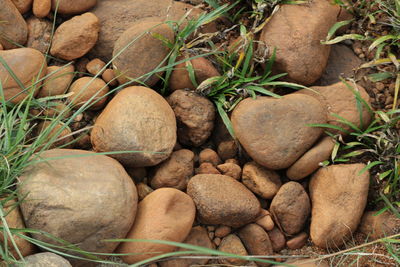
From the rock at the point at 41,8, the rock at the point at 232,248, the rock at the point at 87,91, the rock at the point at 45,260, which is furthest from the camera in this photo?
the rock at the point at 41,8

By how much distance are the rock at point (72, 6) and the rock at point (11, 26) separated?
0.22m

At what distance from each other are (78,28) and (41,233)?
1244 millimetres

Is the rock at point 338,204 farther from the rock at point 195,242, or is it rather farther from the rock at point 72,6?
the rock at point 72,6

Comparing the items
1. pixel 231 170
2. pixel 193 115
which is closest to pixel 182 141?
pixel 193 115

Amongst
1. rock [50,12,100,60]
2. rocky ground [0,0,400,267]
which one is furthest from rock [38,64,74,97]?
rock [50,12,100,60]

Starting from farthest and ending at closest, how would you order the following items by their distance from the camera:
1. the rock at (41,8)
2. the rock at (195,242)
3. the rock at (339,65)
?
the rock at (339,65)
the rock at (41,8)
the rock at (195,242)

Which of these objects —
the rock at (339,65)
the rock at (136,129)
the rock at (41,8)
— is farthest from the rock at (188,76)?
the rock at (41,8)

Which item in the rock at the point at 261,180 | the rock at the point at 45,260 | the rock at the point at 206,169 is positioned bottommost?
the rock at the point at 261,180

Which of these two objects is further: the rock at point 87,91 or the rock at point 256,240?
the rock at point 87,91

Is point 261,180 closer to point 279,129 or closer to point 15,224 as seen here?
point 279,129

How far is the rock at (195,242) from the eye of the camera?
259 centimetres

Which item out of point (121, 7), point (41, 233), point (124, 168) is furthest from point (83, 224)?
point (121, 7)

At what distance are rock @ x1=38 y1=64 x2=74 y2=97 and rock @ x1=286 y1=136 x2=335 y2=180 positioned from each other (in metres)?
1.37

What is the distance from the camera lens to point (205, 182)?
106 inches
